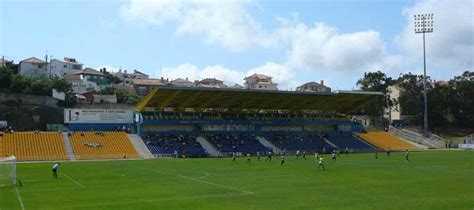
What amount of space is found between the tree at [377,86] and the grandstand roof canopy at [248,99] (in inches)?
768

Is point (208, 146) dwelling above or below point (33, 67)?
below

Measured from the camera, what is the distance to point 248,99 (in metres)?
81.6

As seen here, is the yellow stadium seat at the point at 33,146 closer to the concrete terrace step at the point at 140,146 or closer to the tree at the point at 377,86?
the concrete terrace step at the point at 140,146

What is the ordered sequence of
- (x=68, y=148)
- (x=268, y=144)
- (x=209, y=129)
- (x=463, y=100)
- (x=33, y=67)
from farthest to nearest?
(x=33, y=67) < (x=463, y=100) < (x=209, y=129) < (x=268, y=144) < (x=68, y=148)

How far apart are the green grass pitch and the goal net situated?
3.68 ft

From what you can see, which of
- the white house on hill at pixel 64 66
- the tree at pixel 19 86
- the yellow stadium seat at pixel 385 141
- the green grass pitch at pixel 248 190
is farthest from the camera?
the white house on hill at pixel 64 66

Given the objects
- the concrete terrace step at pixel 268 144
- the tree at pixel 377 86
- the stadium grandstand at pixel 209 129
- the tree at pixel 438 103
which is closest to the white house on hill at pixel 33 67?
the stadium grandstand at pixel 209 129

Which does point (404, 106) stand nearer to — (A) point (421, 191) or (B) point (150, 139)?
(B) point (150, 139)

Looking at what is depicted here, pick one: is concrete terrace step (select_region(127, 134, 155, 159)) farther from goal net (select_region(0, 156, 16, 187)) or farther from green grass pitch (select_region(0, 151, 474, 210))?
goal net (select_region(0, 156, 16, 187))

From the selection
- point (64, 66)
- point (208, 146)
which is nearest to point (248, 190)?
point (208, 146)

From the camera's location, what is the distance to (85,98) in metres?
112

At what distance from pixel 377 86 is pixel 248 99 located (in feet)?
149

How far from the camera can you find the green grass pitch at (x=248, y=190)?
24594 mm

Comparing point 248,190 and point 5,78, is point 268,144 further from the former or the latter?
point 248,190
